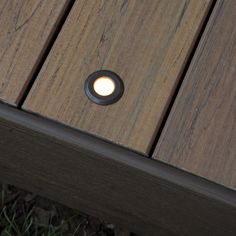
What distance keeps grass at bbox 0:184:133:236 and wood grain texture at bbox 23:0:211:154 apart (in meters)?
0.62

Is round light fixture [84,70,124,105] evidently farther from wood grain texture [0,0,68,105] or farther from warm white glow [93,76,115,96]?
wood grain texture [0,0,68,105]

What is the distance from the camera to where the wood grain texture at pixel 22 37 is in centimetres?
106

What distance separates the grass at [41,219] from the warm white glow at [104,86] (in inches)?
24.9

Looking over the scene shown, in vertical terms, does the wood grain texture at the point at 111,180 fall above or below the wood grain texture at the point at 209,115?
below

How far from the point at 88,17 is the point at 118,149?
0.29 metres

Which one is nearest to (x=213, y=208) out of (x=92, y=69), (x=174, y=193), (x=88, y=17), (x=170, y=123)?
(x=174, y=193)

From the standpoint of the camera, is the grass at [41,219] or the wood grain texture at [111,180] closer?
the wood grain texture at [111,180]

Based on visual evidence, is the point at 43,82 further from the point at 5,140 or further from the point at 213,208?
the point at 213,208

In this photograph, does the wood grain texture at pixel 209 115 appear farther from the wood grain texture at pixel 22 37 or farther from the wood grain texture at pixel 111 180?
the wood grain texture at pixel 22 37

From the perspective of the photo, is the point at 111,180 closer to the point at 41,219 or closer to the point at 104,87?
the point at 104,87

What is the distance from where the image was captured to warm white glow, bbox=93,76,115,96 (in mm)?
1049

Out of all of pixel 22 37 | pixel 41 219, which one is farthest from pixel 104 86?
pixel 41 219

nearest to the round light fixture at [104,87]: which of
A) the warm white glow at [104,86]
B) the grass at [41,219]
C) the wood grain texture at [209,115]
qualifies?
the warm white glow at [104,86]

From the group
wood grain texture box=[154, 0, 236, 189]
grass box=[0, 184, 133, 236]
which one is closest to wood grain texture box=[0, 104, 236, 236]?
wood grain texture box=[154, 0, 236, 189]
